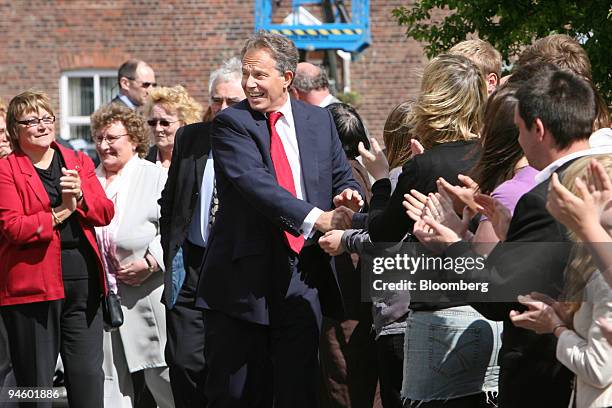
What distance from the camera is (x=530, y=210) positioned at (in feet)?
12.3

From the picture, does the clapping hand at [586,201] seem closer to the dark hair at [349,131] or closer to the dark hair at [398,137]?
the dark hair at [398,137]

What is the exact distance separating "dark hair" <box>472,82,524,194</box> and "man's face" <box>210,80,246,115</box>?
3.17 metres

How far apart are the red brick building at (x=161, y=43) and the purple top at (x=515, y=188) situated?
15.0 metres

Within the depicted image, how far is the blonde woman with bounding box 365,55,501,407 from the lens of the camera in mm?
4766

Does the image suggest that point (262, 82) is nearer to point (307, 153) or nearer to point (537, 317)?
point (307, 153)

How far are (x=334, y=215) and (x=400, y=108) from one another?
0.94 meters

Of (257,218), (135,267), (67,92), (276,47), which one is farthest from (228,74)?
(67,92)

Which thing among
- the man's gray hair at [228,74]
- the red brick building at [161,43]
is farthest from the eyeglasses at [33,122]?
the red brick building at [161,43]

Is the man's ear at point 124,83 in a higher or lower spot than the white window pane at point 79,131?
higher

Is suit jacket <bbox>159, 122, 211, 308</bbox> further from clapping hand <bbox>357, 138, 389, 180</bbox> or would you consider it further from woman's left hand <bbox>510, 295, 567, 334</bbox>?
woman's left hand <bbox>510, 295, 567, 334</bbox>

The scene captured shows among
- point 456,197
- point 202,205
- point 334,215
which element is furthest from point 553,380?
point 202,205

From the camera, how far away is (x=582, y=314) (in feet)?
11.8

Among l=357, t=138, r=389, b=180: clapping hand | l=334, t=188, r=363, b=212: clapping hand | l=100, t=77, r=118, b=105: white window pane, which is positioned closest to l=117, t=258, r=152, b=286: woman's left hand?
l=334, t=188, r=363, b=212: clapping hand

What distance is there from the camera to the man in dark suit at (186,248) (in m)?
6.89
